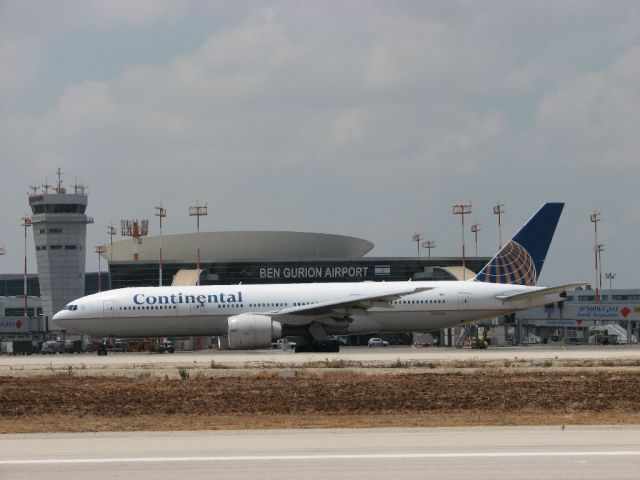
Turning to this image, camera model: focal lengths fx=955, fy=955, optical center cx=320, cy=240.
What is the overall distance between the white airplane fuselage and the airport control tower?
76390mm

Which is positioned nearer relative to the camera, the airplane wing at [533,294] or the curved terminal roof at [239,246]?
the airplane wing at [533,294]

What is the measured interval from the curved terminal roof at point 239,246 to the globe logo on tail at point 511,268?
190ft

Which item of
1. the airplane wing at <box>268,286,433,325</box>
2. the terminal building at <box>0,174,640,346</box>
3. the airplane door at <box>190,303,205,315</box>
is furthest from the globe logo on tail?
the terminal building at <box>0,174,640,346</box>

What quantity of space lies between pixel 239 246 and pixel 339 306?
66.7 metres

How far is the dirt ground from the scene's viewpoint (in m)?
17.3

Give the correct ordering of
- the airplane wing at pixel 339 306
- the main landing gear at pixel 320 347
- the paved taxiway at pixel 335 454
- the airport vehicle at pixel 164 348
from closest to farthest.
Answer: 1. the paved taxiway at pixel 335 454
2. the airplane wing at pixel 339 306
3. the main landing gear at pixel 320 347
4. the airport vehicle at pixel 164 348

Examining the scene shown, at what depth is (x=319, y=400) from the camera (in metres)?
20.4

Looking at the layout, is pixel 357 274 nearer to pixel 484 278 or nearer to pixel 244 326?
pixel 484 278

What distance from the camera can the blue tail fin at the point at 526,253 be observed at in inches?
1796

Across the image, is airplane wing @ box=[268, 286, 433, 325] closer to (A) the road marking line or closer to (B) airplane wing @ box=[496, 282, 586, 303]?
(B) airplane wing @ box=[496, 282, 586, 303]

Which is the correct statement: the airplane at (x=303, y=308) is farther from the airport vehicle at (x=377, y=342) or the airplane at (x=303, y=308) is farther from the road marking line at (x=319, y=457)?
the airport vehicle at (x=377, y=342)

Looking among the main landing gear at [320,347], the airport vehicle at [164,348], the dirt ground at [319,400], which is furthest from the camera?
the airport vehicle at [164,348]

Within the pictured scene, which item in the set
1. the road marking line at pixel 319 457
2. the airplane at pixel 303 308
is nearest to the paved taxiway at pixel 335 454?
the road marking line at pixel 319 457

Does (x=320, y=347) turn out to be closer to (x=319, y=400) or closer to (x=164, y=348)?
(x=164, y=348)
